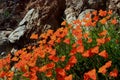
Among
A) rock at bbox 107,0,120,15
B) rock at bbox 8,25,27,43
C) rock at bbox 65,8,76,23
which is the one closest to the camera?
rock at bbox 107,0,120,15

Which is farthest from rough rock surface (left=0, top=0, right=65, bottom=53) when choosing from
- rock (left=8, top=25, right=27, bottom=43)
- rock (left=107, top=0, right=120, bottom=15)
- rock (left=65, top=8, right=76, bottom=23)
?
rock (left=107, top=0, right=120, bottom=15)

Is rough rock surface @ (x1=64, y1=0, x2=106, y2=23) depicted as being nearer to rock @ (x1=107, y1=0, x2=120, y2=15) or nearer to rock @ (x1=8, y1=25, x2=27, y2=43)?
rock @ (x1=107, y1=0, x2=120, y2=15)

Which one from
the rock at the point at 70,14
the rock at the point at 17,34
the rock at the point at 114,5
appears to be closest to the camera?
the rock at the point at 114,5

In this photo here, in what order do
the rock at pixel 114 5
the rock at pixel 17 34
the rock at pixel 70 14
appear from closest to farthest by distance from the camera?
the rock at pixel 114 5, the rock at pixel 70 14, the rock at pixel 17 34

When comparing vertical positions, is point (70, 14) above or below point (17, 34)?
above

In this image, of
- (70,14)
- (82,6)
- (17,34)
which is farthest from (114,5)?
(17,34)

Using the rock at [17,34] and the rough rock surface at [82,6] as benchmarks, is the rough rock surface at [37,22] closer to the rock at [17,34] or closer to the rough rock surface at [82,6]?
the rock at [17,34]

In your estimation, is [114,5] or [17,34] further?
[17,34]

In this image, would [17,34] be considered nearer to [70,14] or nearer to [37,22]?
[37,22]

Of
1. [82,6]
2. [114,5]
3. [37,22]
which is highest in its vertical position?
[82,6]

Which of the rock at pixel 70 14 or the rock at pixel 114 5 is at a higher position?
the rock at pixel 70 14

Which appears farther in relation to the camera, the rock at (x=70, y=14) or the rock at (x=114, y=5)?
the rock at (x=70, y=14)

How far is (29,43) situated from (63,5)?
4.29ft

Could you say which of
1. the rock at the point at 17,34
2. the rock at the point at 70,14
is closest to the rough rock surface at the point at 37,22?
the rock at the point at 17,34
